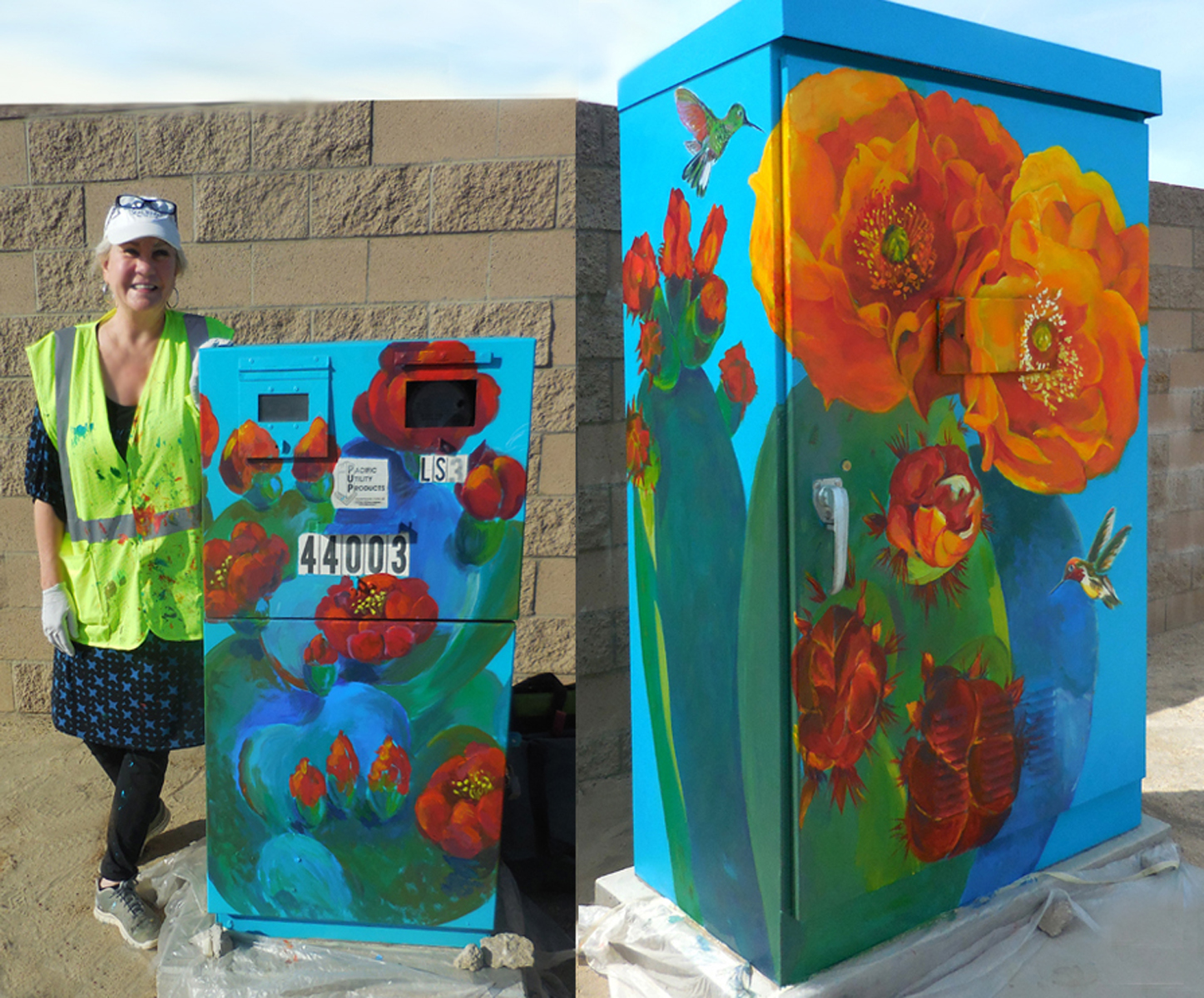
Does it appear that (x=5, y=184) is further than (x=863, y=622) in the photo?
Yes

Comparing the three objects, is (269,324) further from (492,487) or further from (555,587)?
(492,487)

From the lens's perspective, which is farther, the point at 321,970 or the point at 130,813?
the point at 130,813

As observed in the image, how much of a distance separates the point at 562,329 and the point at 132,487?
140 centimetres

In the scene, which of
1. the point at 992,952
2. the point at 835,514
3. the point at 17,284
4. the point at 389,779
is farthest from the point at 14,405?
the point at 992,952

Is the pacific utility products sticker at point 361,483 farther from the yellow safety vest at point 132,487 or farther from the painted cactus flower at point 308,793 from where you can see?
the painted cactus flower at point 308,793

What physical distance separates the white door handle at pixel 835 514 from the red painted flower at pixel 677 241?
48 cm

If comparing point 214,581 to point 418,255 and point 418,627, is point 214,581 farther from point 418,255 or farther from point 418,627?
point 418,255

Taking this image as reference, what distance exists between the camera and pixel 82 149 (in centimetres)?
306

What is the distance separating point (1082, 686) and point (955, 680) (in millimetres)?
424

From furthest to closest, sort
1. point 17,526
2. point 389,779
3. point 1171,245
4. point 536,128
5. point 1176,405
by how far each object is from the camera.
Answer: point 1176,405 < point 1171,245 < point 17,526 < point 536,128 < point 389,779

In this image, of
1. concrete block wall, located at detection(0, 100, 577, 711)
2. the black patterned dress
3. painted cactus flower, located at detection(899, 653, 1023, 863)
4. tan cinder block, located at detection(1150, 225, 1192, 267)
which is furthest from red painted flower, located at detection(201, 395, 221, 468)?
tan cinder block, located at detection(1150, 225, 1192, 267)

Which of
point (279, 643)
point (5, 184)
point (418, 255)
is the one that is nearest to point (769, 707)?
point (279, 643)

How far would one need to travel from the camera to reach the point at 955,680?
1778mm

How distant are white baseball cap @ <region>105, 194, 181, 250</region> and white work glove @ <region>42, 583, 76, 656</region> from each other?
85 centimetres
